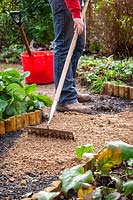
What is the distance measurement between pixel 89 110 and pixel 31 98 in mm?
518

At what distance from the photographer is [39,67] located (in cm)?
588

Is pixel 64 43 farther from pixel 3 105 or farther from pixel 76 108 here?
pixel 3 105

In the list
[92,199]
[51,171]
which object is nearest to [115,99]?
[51,171]

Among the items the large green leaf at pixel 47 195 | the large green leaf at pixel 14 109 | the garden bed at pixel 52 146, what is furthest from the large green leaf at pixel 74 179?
the large green leaf at pixel 14 109

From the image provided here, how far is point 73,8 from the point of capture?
3.87 metres

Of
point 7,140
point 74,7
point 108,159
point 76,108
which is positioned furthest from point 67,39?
point 108,159

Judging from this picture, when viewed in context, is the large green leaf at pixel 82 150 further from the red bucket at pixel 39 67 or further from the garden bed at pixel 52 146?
the red bucket at pixel 39 67

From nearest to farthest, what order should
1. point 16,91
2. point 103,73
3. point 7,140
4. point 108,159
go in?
point 108,159 < point 7,140 < point 16,91 < point 103,73

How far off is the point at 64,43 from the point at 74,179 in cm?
203

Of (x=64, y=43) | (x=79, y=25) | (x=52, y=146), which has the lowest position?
(x=52, y=146)

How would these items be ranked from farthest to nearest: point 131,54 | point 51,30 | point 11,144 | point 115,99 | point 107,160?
point 51,30 → point 131,54 → point 115,99 → point 11,144 → point 107,160

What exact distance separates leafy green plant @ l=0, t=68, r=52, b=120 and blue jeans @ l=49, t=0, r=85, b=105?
0.27 metres

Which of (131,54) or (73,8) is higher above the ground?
(73,8)

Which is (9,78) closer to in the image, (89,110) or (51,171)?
(89,110)
